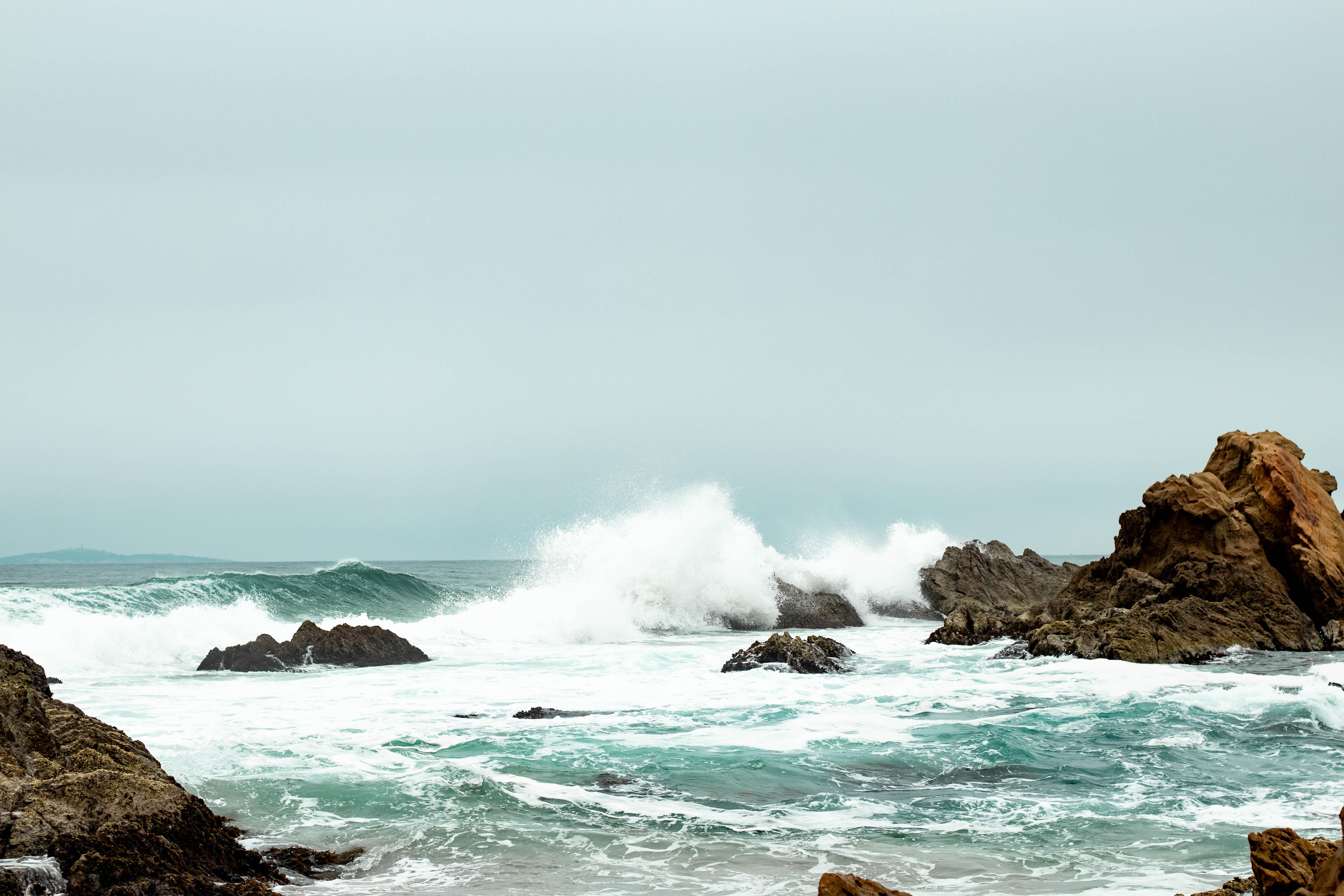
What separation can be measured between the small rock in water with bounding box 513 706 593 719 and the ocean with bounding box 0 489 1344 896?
8.1 inches

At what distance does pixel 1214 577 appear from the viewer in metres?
17.8

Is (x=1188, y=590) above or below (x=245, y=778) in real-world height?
above

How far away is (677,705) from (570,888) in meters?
6.80

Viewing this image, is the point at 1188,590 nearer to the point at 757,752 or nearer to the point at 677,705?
the point at 677,705

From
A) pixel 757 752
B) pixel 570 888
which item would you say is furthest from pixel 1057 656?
pixel 570 888

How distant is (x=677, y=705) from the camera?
42.5ft

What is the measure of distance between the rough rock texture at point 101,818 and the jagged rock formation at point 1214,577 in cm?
1359

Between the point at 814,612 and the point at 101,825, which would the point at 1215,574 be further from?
the point at 101,825

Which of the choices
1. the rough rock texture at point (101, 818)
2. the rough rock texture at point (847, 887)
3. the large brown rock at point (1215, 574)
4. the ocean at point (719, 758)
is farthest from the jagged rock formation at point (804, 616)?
the rough rock texture at point (847, 887)

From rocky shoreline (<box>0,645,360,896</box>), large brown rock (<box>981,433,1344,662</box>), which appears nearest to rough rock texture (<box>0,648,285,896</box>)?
rocky shoreline (<box>0,645,360,896</box>)

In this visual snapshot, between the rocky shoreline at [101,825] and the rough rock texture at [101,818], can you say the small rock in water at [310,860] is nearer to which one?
the rocky shoreline at [101,825]

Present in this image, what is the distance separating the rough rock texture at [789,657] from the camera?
15805 millimetres

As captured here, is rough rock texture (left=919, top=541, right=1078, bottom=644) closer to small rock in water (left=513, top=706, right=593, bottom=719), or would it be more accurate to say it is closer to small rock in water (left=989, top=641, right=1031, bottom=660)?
small rock in water (left=989, top=641, right=1031, bottom=660)

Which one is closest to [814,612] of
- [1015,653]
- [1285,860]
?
[1015,653]
